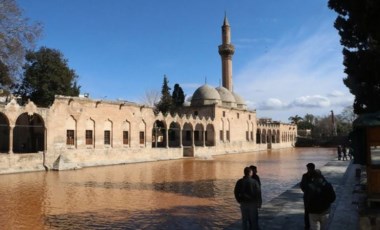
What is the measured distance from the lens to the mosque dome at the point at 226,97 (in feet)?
180

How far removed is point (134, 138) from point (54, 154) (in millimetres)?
8845

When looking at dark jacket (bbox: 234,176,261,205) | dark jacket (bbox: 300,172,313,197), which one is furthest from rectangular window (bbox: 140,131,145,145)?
dark jacket (bbox: 300,172,313,197)

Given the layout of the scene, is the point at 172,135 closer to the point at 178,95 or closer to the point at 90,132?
the point at 178,95

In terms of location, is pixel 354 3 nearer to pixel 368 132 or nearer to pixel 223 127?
pixel 368 132

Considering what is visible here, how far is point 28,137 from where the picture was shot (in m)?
32.2

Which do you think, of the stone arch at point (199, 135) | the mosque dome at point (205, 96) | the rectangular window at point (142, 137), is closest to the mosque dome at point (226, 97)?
the mosque dome at point (205, 96)

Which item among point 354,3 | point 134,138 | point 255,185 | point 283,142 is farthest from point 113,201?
point 283,142

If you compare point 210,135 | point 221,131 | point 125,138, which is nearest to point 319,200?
point 125,138

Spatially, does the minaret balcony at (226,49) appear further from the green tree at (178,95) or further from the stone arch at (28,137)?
the stone arch at (28,137)

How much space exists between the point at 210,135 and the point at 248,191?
41.0 metres

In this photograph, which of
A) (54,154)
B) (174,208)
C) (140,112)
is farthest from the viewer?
(140,112)

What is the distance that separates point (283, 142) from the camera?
7250 cm

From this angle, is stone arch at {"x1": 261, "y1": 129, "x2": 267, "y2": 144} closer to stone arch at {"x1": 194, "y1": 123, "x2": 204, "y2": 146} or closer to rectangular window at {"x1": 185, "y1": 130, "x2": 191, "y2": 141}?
stone arch at {"x1": 194, "y1": 123, "x2": 204, "y2": 146}

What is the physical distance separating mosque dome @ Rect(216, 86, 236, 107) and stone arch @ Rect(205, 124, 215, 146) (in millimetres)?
7489
